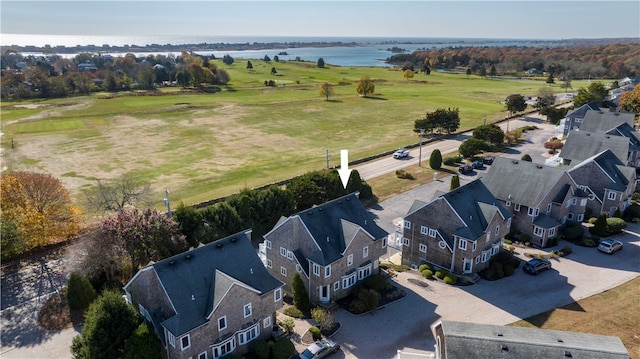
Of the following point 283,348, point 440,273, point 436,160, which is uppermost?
point 436,160

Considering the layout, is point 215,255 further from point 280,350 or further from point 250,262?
point 280,350

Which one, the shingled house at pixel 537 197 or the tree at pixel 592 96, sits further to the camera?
the tree at pixel 592 96

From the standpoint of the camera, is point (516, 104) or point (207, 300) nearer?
point (207, 300)

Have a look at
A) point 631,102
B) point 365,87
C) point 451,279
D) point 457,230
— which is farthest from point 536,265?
point 365,87

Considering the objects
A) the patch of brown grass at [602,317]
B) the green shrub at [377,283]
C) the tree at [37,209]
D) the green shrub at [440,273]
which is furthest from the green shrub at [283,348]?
the tree at [37,209]

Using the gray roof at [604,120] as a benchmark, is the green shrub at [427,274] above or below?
below

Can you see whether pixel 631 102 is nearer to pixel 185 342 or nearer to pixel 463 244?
pixel 463 244

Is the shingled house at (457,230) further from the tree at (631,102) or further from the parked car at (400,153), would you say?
the tree at (631,102)
